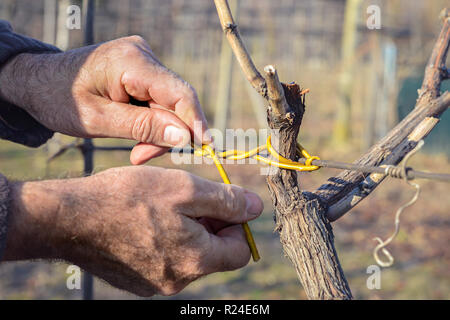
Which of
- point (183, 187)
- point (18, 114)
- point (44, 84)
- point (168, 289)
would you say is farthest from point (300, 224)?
point (18, 114)

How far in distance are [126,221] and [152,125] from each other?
1.11ft

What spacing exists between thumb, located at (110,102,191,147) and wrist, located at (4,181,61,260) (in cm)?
33

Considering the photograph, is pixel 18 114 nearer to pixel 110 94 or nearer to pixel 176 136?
pixel 110 94

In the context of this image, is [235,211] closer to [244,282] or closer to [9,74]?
[9,74]

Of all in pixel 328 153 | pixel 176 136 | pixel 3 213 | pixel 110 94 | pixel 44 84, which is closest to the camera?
pixel 3 213

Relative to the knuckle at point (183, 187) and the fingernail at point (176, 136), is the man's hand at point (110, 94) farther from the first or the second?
the knuckle at point (183, 187)

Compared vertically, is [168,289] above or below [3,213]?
below

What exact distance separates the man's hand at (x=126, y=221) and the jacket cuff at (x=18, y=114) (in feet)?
2.40

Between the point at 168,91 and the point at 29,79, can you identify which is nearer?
the point at 168,91

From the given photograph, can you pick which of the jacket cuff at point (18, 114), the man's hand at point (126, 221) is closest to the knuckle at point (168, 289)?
the man's hand at point (126, 221)

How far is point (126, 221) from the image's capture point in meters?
1.10

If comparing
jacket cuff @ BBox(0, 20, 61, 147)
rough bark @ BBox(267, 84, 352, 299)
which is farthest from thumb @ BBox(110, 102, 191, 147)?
jacket cuff @ BBox(0, 20, 61, 147)
